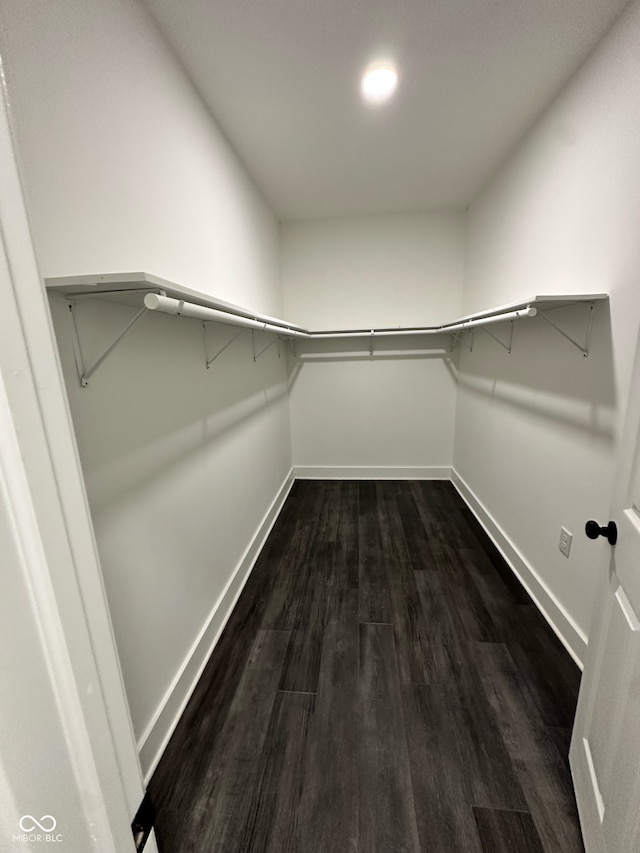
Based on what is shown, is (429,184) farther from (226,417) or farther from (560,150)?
(226,417)

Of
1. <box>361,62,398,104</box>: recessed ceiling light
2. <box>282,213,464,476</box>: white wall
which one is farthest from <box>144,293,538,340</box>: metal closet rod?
<box>361,62,398,104</box>: recessed ceiling light

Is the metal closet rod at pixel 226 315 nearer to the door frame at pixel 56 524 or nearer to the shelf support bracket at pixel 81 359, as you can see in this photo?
the shelf support bracket at pixel 81 359

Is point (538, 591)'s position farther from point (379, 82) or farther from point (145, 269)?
point (379, 82)

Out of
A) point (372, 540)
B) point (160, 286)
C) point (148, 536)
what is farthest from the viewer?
point (372, 540)

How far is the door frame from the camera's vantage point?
1.44 feet

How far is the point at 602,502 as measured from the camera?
136cm

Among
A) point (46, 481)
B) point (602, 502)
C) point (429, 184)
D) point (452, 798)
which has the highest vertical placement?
point (429, 184)

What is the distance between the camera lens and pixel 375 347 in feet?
10.7

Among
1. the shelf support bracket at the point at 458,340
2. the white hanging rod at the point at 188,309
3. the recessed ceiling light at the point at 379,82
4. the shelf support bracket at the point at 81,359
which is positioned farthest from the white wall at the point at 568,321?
the shelf support bracket at the point at 81,359

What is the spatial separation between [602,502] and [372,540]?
4.66 ft

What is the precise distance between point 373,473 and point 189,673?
2481mm

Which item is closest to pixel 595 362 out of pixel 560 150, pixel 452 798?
pixel 560 150

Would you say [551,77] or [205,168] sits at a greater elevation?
[551,77]

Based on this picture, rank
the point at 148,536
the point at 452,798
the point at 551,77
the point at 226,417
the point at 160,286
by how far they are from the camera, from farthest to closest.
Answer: the point at 226,417 < the point at 551,77 < the point at 148,536 < the point at 452,798 < the point at 160,286
